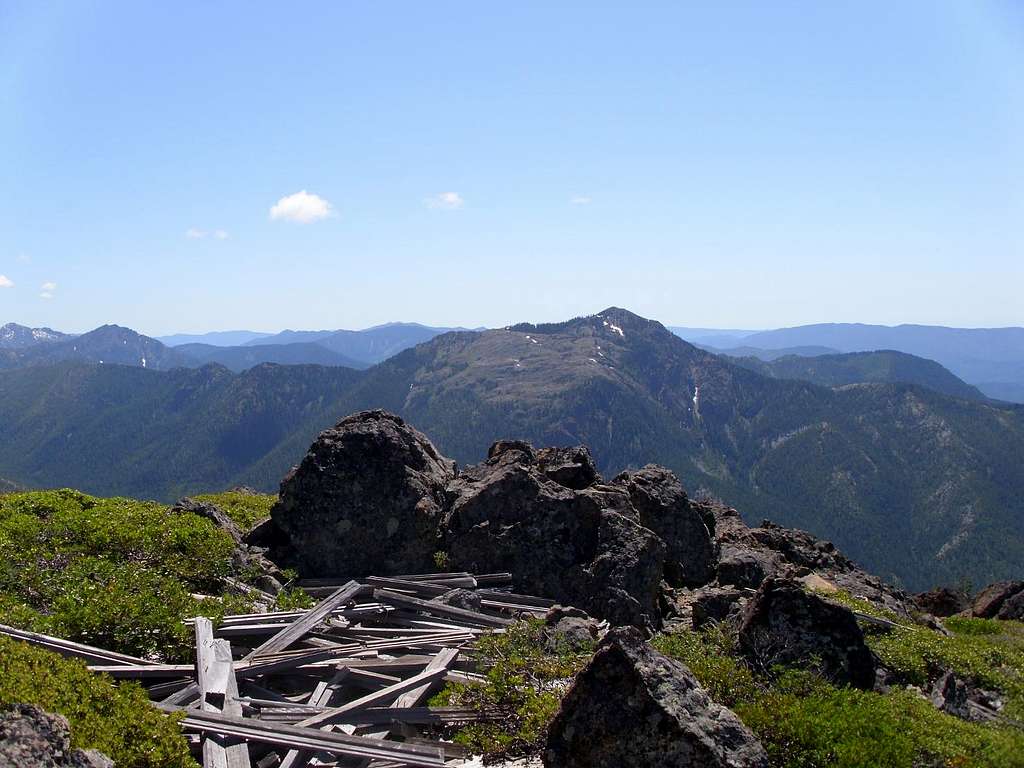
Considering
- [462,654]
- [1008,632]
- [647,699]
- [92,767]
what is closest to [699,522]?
[1008,632]

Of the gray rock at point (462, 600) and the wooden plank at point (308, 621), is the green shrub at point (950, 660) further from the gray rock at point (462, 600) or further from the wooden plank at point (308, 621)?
the wooden plank at point (308, 621)

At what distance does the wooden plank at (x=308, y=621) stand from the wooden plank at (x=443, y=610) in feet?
1.90

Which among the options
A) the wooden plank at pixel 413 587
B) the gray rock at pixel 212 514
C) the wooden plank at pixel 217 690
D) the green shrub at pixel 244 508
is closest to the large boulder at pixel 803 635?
the wooden plank at pixel 413 587

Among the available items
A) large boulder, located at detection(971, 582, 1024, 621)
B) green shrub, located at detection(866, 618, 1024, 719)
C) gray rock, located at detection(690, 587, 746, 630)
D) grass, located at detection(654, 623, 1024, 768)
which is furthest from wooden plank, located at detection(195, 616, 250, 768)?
large boulder, located at detection(971, 582, 1024, 621)

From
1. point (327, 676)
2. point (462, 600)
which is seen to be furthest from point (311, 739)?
point (462, 600)

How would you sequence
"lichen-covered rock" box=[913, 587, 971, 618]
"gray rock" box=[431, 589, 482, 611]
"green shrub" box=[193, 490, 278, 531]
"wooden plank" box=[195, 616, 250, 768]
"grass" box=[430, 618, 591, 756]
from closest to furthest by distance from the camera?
"wooden plank" box=[195, 616, 250, 768] < "grass" box=[430, 618, 591, 756] < "gray rock" box=[431, 589, 482, 611] < "green shrub" box=[193, 490, 278, 531] < "lichen-covered rock" box=[913, 587, 971, 618]

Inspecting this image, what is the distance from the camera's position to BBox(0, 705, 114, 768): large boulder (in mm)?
6094

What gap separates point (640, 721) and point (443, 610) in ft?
22.4

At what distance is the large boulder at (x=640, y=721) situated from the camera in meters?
8.05

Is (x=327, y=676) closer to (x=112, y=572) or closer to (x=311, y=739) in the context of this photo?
(x=311, y=739)

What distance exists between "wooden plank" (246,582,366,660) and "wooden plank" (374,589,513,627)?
0.58m

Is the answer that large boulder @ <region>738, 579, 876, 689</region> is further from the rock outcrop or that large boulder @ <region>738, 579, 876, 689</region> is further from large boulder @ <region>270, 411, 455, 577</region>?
large boulder @ <region>270, 411, 455, 577</region>

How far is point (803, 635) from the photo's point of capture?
454 inches

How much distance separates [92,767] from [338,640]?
691 centimetres
